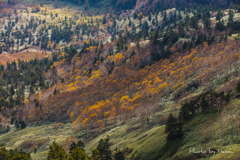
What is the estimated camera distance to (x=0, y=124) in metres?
168

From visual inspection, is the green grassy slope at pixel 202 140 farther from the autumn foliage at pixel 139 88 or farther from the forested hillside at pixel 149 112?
the autumn foliage at pixel 139 88

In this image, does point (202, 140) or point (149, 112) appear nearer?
point (202, 140)

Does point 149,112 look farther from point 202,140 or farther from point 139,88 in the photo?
point 139,88

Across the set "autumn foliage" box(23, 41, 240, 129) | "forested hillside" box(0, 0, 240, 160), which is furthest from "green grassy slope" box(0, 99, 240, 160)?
"autumn foliage" box(23, 41, 240, 129)

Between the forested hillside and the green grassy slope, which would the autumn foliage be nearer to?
the forested hillside

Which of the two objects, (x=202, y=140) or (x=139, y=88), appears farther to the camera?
(x=139, y=88)

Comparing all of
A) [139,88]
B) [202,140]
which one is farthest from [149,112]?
[139,88]

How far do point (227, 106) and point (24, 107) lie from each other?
17211 centimetres

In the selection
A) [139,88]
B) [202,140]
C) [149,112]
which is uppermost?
[202,140]

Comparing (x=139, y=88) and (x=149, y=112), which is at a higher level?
(x=149, y=112)

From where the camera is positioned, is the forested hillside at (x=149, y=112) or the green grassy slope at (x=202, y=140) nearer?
the green grassy slope at (x=202, y=140)

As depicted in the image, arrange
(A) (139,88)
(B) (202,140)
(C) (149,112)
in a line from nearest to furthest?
(B) (202,140)
(C) (149,112)
(A) (139,88)

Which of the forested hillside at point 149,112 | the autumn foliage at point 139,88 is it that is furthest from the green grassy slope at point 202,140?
the autumn foliage at point 139,88

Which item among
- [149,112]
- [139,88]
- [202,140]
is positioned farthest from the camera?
[139,88]
